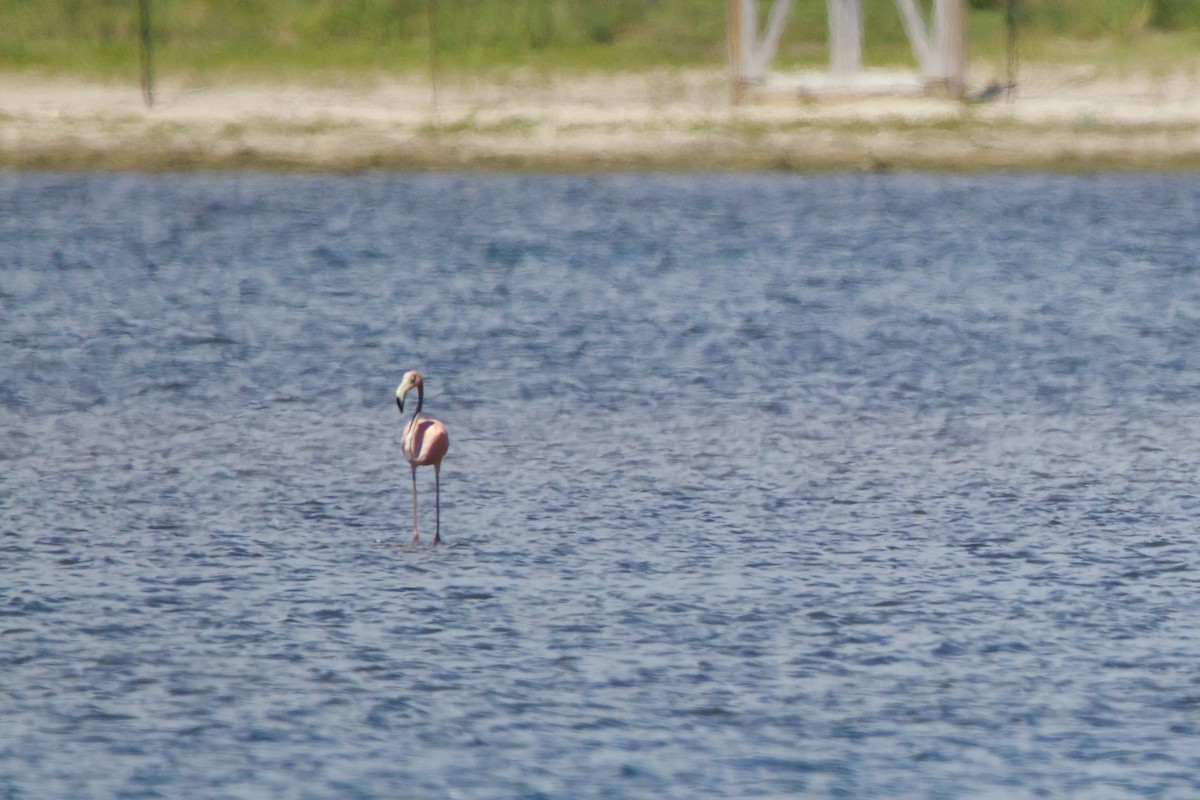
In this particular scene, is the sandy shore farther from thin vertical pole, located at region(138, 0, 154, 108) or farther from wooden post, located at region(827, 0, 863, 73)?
wooden post, located at region(827, 0, 863, 73)

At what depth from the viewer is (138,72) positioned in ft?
130

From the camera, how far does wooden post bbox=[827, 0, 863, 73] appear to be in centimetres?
3597

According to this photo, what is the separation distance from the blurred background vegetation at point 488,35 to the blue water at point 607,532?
15341 millimetres

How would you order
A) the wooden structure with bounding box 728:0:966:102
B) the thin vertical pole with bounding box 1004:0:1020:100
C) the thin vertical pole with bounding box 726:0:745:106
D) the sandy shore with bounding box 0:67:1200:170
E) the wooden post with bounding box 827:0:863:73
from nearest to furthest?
1. the sandy shore with bounding box 0:67:1200:170
2. the wooden structure with bounding box 728:0:966:102
3. the thin vertical pole with bounding box 726:0:745:106
4. the wooden post with bounding box 827:0:863:73
5. the thin vertical pole with bounding box 1004:0:1020:100

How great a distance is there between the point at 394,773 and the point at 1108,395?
976 cm

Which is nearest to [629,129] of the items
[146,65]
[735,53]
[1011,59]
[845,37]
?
[735,53]

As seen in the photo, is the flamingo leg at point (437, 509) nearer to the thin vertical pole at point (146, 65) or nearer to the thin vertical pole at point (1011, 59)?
the thin vertical pole at point (1011, 59)

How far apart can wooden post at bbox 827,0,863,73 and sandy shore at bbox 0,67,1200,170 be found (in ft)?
1.47

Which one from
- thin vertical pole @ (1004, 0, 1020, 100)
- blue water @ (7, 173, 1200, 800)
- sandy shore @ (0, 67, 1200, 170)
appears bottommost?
blue water @ (7, 173, 1200, 800)

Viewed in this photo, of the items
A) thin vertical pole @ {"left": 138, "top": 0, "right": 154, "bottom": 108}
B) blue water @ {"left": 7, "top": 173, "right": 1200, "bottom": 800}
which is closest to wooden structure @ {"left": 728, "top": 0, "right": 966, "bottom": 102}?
thin vertical pole @ {"left": 138, "top": 0, "right": 154, "bottom": 108}

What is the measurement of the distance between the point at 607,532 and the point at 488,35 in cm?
3186

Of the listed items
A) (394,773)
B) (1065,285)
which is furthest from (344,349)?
(394,773)

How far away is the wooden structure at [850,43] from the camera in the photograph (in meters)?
35.4

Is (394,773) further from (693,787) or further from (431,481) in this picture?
(431,481)
